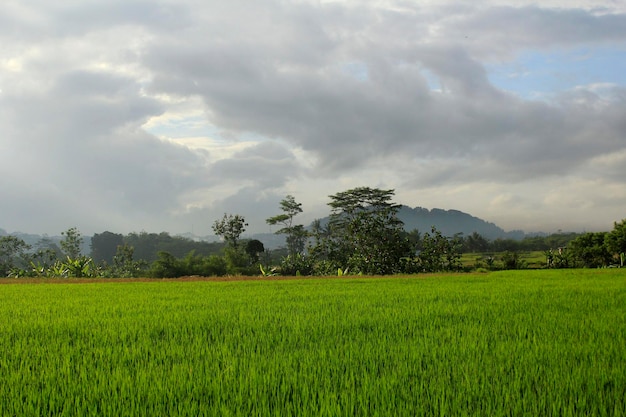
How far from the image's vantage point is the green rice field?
390 cm

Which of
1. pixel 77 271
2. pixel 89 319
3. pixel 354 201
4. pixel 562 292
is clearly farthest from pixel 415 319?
pixel 354 201

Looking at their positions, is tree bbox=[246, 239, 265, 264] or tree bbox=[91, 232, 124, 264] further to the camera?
tree bbox=[91, 232, 124, 264]

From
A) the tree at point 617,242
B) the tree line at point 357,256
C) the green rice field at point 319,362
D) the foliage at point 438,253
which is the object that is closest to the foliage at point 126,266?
the tree line at point 357,256

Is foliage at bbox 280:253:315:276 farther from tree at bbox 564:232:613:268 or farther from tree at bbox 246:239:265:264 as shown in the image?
tree at bbox 564:232:613:268

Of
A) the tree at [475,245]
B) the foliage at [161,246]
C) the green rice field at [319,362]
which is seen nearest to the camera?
the green rice field at [319,362]

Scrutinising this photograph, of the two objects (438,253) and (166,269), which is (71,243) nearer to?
(166,269)

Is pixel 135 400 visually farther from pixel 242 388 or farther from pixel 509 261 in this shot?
pixel 509 261

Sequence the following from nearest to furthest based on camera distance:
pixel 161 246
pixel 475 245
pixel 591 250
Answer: pixel 591 250 → pixel 475 245 → pixel 161 246

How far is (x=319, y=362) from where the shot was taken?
5.03 metres

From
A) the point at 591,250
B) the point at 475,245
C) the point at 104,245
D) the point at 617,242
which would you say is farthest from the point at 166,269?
the point at 104,245

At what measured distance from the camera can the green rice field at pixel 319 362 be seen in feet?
12.8

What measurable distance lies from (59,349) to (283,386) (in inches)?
143

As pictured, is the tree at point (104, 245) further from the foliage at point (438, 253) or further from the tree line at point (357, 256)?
the foliage at point (438, 253)

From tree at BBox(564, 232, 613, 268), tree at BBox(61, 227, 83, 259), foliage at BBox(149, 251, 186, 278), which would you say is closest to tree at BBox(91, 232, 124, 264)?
tree at BBox(61, 227, 83, 259)
